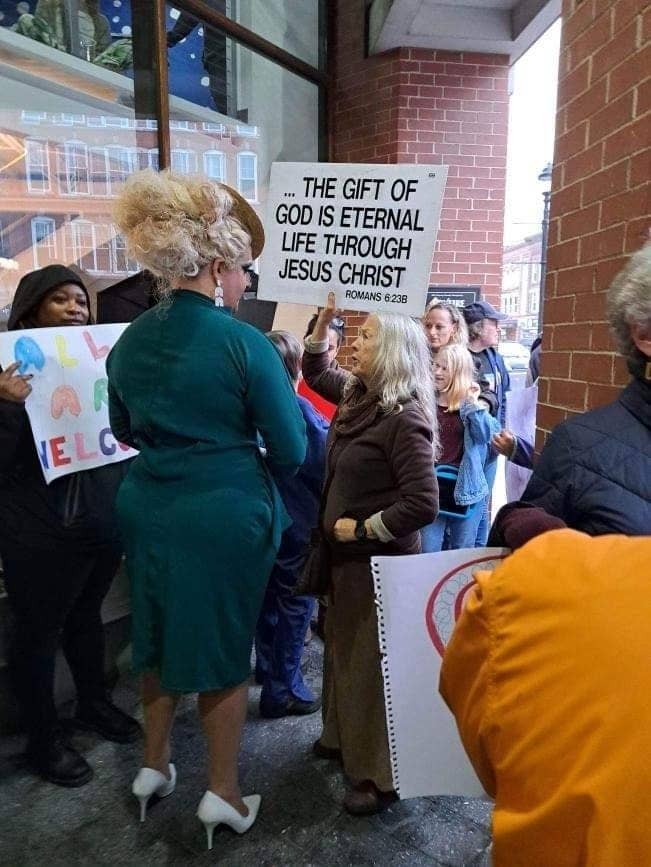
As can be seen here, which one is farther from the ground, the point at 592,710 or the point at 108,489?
the point at 592,710

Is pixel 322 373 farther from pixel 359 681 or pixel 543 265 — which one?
pixel 543 265

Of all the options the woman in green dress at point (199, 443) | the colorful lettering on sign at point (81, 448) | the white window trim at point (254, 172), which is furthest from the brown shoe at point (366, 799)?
the white window trim at point (254, 172)

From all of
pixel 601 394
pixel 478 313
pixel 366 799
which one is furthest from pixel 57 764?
pixel 478 313

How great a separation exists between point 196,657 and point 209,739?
12.3 inches

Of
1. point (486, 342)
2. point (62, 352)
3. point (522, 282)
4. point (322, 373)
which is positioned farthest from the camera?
point (522, 282)

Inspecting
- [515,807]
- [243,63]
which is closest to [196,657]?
[515,807]

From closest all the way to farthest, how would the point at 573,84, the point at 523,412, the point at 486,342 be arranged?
1. the point at 573,84
2. the point at 523,412
3. the point at 486,342

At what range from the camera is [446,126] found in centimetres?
500

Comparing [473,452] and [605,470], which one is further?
[473,452]

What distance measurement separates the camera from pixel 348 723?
205 cm

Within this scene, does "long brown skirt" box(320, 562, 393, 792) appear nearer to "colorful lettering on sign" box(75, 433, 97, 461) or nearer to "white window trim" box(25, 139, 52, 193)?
"colorful lettering on sign" box(75, 433, 97, 461)

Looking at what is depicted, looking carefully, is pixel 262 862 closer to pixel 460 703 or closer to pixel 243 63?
pixel 460 703

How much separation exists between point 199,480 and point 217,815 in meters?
1.03

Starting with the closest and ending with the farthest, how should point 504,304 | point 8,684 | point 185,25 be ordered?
point 8,684, point 185,25, point 504,304
